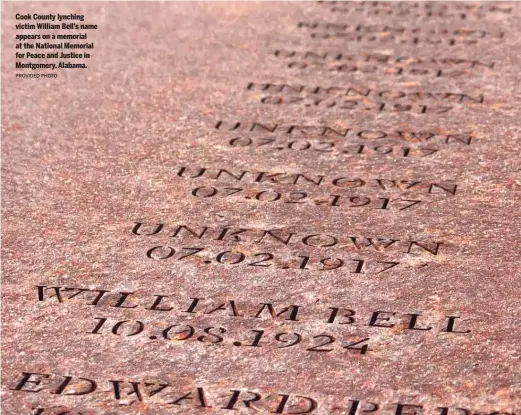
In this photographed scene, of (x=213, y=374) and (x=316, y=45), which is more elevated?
(x=316, y=45)

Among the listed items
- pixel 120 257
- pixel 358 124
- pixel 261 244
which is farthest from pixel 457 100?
pixel 120 257

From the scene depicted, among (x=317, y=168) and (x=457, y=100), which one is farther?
(x=457, y=100)

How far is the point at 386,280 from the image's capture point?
4996mm

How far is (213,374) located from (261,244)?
3.77ft

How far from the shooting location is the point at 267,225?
558 centimetres

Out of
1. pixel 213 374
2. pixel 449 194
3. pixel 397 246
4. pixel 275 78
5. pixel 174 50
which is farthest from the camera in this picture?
pixel 174 50

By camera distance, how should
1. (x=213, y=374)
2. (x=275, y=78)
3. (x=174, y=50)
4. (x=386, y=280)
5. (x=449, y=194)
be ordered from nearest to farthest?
(x=213, y=374)
(x=386, y=280)
(x=449, y=194)
(x=275, y=78)
(x=174, y=50)

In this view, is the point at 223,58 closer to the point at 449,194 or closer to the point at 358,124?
the point at 358,124

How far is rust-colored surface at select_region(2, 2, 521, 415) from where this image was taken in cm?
433

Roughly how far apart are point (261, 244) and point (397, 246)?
0.62 metres

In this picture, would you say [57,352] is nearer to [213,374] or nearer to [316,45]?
[213,374]

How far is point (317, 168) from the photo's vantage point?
247 inches

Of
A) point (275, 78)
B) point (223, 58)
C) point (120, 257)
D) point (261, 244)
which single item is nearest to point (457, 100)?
point (275, 78)

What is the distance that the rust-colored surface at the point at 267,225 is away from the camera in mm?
4328
